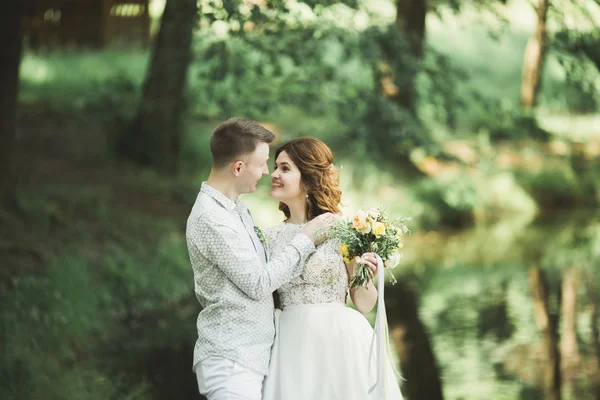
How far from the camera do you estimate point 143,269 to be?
1078 cm

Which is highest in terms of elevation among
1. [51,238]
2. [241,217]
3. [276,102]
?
[276,102]

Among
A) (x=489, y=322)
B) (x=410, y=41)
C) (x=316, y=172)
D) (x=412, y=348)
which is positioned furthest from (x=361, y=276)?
(x=410, y=41)

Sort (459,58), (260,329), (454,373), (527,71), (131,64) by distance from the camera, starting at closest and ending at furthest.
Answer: (260,329) → (454,373) → (131,64) → (527,71) → (459,58)

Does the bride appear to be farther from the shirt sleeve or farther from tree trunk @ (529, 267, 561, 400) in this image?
tree trunk @ (529, 267, 561, 400)

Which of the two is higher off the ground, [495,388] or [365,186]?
[365,186]

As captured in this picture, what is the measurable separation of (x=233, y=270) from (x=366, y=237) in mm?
602

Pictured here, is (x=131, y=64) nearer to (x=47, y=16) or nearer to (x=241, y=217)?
(x=47, y=16)

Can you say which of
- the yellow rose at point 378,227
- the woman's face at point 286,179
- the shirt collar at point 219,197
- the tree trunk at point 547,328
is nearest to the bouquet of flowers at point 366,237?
the yellow rose at point 378,227

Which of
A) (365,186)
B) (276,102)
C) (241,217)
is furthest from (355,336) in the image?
(365,186)

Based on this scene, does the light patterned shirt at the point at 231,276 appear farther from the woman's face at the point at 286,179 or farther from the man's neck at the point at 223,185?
the woman's face at the point at 286,179

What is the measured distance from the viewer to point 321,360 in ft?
13.9

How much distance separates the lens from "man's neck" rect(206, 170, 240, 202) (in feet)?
13.3

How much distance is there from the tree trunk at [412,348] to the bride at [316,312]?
309 centimetres

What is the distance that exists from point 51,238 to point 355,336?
6.93 m
